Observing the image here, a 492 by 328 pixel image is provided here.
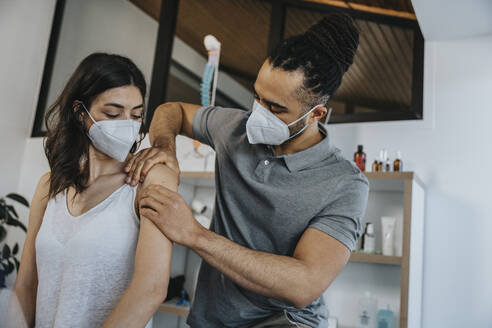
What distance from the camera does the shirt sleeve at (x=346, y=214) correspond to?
123cm

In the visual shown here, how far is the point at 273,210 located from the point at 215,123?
1.39 ft

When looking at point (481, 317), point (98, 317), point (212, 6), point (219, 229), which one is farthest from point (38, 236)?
point (212, 6)

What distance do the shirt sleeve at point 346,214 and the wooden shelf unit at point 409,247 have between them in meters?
0.73

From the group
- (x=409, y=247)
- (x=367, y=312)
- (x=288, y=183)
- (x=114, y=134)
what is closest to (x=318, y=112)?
(x=288, y=183)

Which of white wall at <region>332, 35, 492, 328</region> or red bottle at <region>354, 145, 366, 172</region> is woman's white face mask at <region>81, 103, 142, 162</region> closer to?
red bottle at <region>354, 145, 366, 172</region>

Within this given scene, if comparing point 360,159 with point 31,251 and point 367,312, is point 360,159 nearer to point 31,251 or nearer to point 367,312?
point 367,312

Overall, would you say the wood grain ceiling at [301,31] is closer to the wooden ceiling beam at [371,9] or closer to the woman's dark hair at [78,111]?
the wooden ceiling beam at [371,9]

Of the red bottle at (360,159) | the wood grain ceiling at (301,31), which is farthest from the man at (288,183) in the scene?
the wood grain ceiling at (301,31)

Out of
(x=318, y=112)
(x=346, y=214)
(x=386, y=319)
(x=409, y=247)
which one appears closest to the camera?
(x=346, y=214)

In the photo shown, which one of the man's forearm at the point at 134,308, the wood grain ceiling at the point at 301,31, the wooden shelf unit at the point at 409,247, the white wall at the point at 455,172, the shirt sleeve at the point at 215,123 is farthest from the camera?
the wood grain ceiling at the point at 301,31

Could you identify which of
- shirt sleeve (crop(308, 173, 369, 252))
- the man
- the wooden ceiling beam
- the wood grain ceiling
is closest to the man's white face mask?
the man

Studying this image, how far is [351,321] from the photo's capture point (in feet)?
7.78

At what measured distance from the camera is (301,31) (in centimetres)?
317

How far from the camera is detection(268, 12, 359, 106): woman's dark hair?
1.29m
